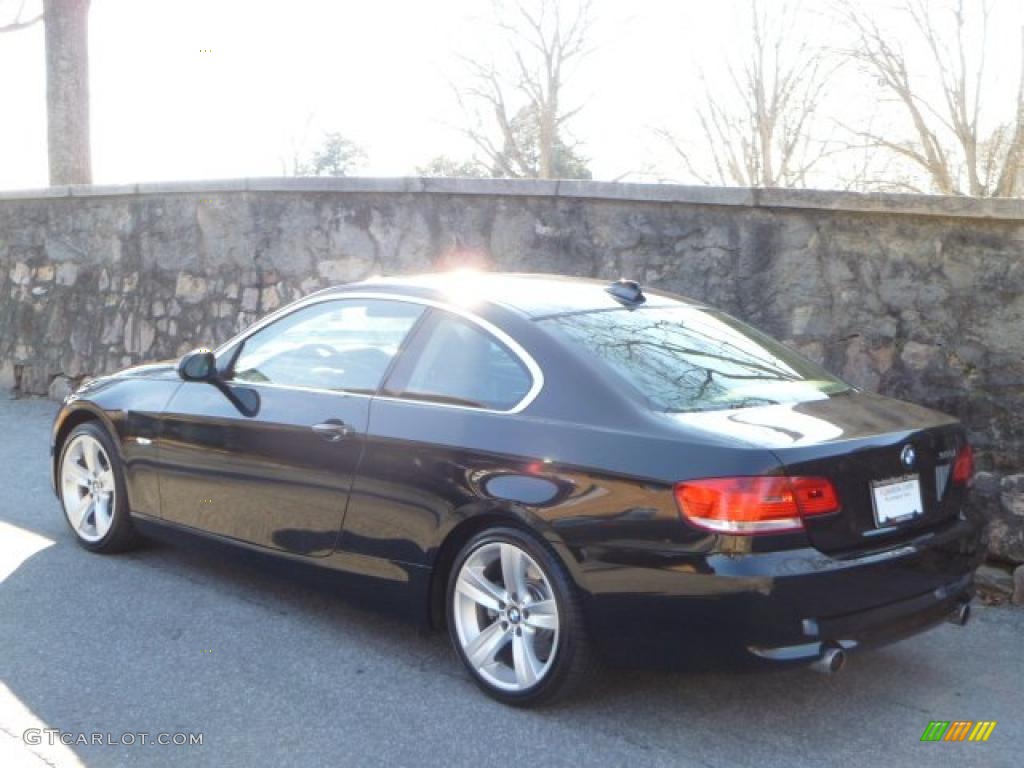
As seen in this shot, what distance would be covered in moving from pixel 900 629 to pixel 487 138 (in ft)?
126

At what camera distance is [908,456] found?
403cm

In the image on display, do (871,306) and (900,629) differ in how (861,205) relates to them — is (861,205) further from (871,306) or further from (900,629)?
(900,629)

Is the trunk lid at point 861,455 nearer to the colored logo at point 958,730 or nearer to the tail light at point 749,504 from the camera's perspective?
→ the tail light at point 749,504

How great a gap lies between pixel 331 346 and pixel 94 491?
1.79 m

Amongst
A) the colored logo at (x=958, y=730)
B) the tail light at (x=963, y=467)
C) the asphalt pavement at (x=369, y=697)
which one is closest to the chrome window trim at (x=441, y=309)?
Result: the asphalt pavement at (x=369, y=697)

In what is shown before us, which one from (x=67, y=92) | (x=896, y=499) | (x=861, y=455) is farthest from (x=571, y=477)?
(x=67, y=92)

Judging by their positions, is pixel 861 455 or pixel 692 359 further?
pixel 692 359

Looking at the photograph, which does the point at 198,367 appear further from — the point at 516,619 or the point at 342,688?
the point at 516,619

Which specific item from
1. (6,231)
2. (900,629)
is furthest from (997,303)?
(6,231)

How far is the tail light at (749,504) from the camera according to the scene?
11.8ft

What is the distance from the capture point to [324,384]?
4.93 metres

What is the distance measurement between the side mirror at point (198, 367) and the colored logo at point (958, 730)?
3.18 m

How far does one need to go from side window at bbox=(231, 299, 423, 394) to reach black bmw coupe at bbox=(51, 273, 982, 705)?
0.5 inches

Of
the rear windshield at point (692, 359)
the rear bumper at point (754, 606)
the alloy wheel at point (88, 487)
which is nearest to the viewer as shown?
the rear bumper at point (754, 606)
